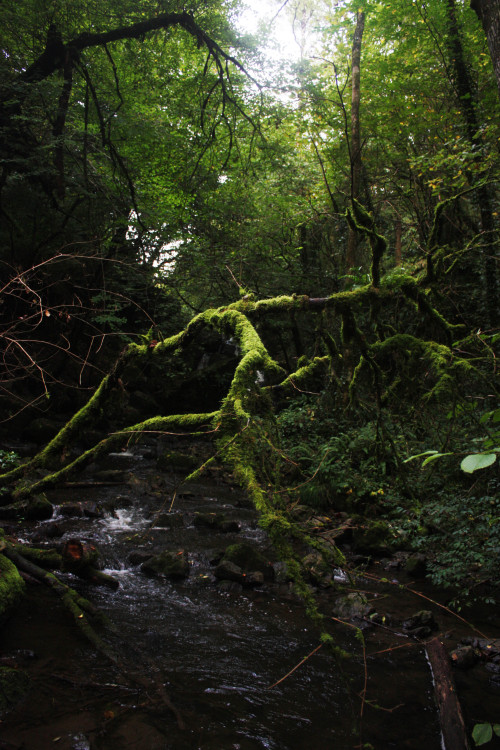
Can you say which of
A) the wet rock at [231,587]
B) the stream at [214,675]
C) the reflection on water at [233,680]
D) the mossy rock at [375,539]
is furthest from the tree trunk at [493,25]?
the wet rock at [231,587]

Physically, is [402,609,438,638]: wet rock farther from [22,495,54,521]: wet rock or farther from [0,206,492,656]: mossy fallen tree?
[22,495,54,521]: wet rock

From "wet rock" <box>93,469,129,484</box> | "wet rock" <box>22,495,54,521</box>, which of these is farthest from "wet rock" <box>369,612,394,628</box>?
"wet rock" <box>93,469,129,484</box>

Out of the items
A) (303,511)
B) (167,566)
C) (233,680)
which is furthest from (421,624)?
(303,511)

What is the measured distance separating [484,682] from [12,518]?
663 cm

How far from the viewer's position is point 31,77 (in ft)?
24.4

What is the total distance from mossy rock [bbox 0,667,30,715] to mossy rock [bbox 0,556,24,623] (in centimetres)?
61

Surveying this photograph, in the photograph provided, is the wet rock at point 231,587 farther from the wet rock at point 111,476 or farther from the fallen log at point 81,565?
the wet rock at point 111,476

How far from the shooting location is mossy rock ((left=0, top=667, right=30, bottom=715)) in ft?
→ 9.92

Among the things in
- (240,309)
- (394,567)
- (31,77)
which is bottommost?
(394,567)

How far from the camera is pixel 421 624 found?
4746 mm

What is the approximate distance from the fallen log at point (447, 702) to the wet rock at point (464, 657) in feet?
0.61

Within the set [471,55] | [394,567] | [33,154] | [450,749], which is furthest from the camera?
[471,55]

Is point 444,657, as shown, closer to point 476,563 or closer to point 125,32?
Result: point 476,563

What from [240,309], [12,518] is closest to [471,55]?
[240,309]
